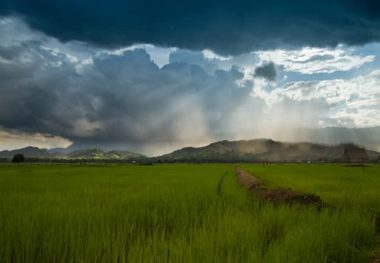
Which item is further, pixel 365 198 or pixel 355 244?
pixel 365 198

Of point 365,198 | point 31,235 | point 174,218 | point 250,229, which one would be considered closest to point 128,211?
point 174,218

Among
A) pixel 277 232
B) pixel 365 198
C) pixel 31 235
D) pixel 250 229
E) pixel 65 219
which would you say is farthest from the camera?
pixel 365 198

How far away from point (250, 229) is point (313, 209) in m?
2.72

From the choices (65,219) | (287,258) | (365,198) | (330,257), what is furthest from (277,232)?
(365,198)

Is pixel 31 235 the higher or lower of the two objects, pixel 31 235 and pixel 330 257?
the higher

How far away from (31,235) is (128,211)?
6.74ft

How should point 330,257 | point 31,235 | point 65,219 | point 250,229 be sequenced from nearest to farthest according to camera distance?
point 330,257 → point 31,235 → point 250,229 → point 65,219

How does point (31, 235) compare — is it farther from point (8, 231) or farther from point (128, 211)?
point (128, 211)

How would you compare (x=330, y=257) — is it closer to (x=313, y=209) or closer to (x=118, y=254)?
(x=118, y=254)

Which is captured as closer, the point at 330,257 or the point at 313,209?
the point at 330,257

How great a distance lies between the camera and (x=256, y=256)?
2.91m

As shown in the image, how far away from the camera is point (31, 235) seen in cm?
394

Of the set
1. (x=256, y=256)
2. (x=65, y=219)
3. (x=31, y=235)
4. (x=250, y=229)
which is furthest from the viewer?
(x=65, y=219)

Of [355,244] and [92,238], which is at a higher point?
[92,238]
